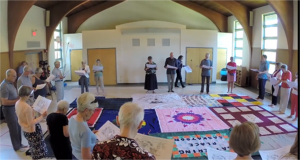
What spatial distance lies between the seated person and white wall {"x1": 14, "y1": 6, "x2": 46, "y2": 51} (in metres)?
7.90

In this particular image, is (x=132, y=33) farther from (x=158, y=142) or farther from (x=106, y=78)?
(x=158, y=142)

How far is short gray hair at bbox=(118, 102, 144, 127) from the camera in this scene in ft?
5.56

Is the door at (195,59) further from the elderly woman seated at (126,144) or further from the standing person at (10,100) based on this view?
the elderly woman seated at (126,144)

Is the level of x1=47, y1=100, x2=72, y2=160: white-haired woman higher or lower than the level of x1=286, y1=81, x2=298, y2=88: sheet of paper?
lower

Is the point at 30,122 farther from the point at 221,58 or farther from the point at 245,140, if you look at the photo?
the point at 221,58

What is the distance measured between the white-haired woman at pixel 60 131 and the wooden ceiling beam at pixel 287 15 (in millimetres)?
7041

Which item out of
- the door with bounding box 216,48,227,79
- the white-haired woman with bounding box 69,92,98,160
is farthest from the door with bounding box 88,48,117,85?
the white-haired woman with bounding box 69,92,98,160

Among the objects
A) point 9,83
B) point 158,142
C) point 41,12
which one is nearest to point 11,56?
point 41,12

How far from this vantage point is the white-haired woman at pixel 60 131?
2791 millimetres

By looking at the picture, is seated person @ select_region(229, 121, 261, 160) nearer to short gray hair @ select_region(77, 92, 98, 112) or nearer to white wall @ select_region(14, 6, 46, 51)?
short gray hair @ select_region(77, 92, 98, 112)

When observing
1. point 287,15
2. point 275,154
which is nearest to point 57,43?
point 287,15

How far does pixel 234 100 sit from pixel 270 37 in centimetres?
305

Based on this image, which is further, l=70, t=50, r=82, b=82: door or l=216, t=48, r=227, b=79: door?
l=216, t=48, r=227, b=79: door

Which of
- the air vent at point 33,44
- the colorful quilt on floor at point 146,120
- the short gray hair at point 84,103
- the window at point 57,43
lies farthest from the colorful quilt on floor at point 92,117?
the window at point 57,43
